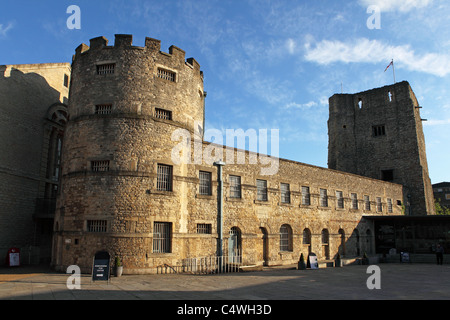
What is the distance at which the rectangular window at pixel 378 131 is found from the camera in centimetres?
4188

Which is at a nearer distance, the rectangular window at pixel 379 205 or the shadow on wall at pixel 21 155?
the shadow on wall at pixel 21 155

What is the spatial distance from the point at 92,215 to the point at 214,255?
687 cm

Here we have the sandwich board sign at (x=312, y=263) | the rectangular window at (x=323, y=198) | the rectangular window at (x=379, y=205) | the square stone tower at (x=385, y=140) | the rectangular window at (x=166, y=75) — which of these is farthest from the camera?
the square stone tower at (x=385, y=140)

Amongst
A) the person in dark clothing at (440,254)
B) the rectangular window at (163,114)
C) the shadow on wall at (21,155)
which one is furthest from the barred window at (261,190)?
the shadow on wall at (21,155)

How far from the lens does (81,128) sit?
17.2 meters

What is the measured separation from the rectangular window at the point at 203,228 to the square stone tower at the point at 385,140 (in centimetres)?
2793

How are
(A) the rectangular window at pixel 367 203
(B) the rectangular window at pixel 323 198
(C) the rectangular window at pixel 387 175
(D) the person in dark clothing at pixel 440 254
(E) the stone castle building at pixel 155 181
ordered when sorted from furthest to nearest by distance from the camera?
(C) the rectangular window at pixel 387 175 → (A) the rectangular window at pixel 367 203 → (B) the rectangular window at pixel 323 198 → (D) the person in dark clothing at pixel 440 254 → (E) the stone castle building at pixel 155 181

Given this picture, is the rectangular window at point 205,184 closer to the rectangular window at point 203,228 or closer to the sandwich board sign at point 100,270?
the rectangular window at point 203,228

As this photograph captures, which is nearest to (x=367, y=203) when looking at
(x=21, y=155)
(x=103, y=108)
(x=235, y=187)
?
(x=235, y=187)

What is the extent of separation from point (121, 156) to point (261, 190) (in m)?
9.99

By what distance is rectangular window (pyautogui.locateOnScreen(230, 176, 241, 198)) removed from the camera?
20.7 metres

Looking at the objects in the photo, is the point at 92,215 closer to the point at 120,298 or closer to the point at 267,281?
the point at 120,298

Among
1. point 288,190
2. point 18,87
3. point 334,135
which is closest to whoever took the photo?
point 18,87
